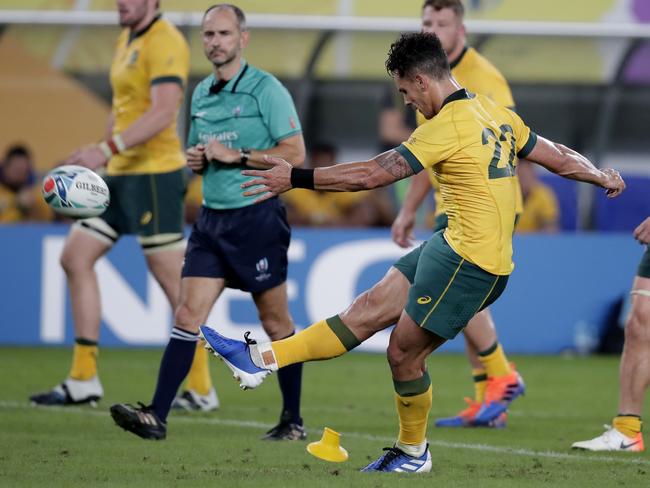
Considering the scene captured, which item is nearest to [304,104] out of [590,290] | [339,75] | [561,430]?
[339,75]

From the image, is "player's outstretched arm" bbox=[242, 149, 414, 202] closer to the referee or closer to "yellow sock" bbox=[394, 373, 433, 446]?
"yellow sock" bbox=[394, 373, 433, 446]

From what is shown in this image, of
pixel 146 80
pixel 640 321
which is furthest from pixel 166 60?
pixel 640 321

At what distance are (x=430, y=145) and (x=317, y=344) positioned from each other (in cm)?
110

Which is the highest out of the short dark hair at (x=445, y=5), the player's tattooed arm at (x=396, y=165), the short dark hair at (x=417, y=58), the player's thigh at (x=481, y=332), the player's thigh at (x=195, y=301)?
the short dark hair at (x=445, y=5)

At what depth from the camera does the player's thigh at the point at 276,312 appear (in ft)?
24.8

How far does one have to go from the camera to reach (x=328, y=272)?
12734 millimetres

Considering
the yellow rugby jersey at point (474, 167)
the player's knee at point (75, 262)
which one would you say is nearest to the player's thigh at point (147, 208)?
the player's knee at point (75, 262)

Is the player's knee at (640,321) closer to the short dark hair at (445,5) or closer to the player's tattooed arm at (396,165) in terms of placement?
the player's tattooed arm at (396,165)

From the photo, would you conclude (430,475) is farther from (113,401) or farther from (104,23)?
(104,23)

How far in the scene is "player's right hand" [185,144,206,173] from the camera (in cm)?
728

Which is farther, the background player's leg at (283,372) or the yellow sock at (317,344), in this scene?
the background player's leg at (283,372)

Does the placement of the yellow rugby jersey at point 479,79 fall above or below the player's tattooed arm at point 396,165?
above

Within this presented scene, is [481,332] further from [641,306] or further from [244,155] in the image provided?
[244,155]

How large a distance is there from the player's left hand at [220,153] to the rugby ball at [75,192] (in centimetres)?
71
